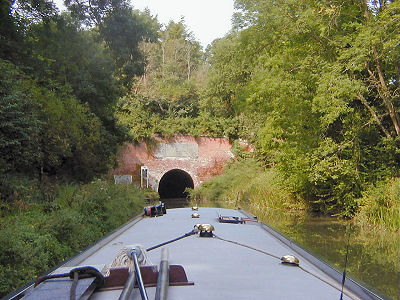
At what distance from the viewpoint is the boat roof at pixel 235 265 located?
192 cm

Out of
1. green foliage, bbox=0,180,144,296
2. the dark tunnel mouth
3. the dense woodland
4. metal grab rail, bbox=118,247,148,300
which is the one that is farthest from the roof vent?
the dark tunnel mouth

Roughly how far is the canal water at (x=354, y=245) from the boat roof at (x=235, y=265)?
3.19 ft

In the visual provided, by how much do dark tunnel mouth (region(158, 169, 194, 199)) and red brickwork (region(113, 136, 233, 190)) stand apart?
3183 mm

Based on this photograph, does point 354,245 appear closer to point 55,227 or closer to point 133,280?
point 55,227

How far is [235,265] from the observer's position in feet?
8.52

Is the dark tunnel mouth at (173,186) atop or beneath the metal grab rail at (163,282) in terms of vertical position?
beneath

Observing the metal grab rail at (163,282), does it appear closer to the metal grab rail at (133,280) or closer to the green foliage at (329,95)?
the metal grab rail at (133,280)

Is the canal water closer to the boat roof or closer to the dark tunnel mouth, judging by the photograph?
the boat roof

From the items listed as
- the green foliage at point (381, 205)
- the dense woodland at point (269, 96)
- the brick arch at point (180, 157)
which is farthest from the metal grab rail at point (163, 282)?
the brick arch at point (180, 157)

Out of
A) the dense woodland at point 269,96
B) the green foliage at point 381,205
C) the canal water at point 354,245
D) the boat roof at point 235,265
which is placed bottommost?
the canal water at point 354,245

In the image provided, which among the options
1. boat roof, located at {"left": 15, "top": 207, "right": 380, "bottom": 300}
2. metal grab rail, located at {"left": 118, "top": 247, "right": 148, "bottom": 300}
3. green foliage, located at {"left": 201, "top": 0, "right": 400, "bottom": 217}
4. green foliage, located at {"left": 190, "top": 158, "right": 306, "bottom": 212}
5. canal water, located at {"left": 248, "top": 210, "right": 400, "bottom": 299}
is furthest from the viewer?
green foliage, located at {"left": 190, "top": 158, "right": 306, "bottom": 212}

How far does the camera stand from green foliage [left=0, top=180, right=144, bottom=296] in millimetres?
4535

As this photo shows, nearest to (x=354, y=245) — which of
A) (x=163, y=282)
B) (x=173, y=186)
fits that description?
(x=163, y=282)

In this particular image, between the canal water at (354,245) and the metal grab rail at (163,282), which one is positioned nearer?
the metal grab rail at (163,282)
